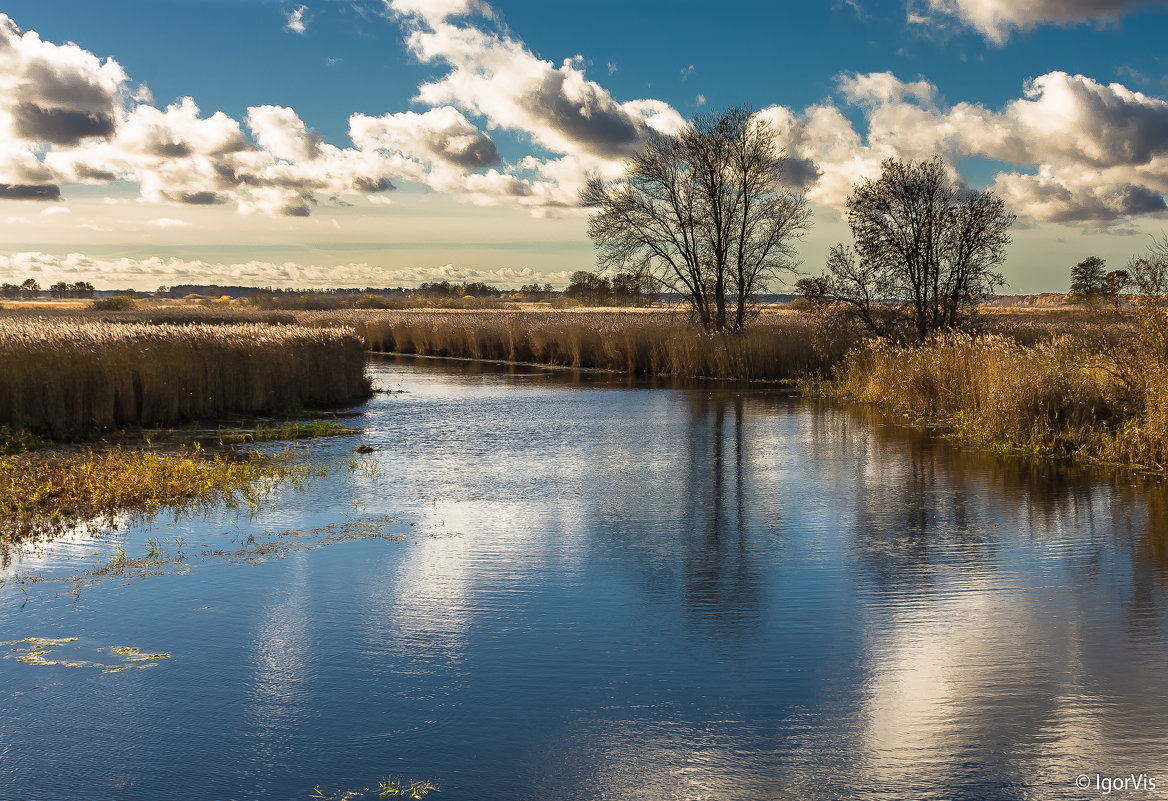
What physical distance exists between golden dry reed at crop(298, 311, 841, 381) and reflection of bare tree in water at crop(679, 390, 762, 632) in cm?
1331

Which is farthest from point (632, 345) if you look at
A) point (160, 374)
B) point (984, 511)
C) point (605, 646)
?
point (605, 646)

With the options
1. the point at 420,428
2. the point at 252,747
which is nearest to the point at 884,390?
the point at 420,428

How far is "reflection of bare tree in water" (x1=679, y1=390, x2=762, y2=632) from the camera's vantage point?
279 inches

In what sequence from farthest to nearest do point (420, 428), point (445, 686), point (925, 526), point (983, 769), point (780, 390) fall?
point (780, 390) < point (420, 428) < point (925, 526) < point (445, 686) < point (983, 769)

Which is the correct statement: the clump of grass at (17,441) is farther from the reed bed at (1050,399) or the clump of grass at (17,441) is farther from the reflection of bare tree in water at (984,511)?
the reed bed at (1050,399)

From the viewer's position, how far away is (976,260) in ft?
80.7

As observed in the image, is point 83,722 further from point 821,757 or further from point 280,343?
point 280,343

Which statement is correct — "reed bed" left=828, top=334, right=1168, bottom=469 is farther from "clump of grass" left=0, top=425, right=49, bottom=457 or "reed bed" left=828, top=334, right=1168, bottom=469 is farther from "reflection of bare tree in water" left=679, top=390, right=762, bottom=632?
"clump of grass" left=0, top=425, right=49, bottom=457

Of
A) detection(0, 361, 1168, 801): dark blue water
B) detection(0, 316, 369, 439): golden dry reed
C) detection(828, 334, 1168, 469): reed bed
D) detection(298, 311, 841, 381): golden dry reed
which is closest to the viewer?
detection(0, 361, 1168, 801): dark blue water

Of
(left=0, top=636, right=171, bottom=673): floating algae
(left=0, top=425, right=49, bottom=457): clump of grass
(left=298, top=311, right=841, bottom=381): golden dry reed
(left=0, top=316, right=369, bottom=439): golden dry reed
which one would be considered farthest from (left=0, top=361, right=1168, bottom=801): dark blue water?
(left=298, top=311, right=841, bottom=381): golden dry reed

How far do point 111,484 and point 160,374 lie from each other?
7.24 meters

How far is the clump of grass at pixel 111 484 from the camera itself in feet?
31.9

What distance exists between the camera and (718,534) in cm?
938

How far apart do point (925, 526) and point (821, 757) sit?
5655 millimetres
